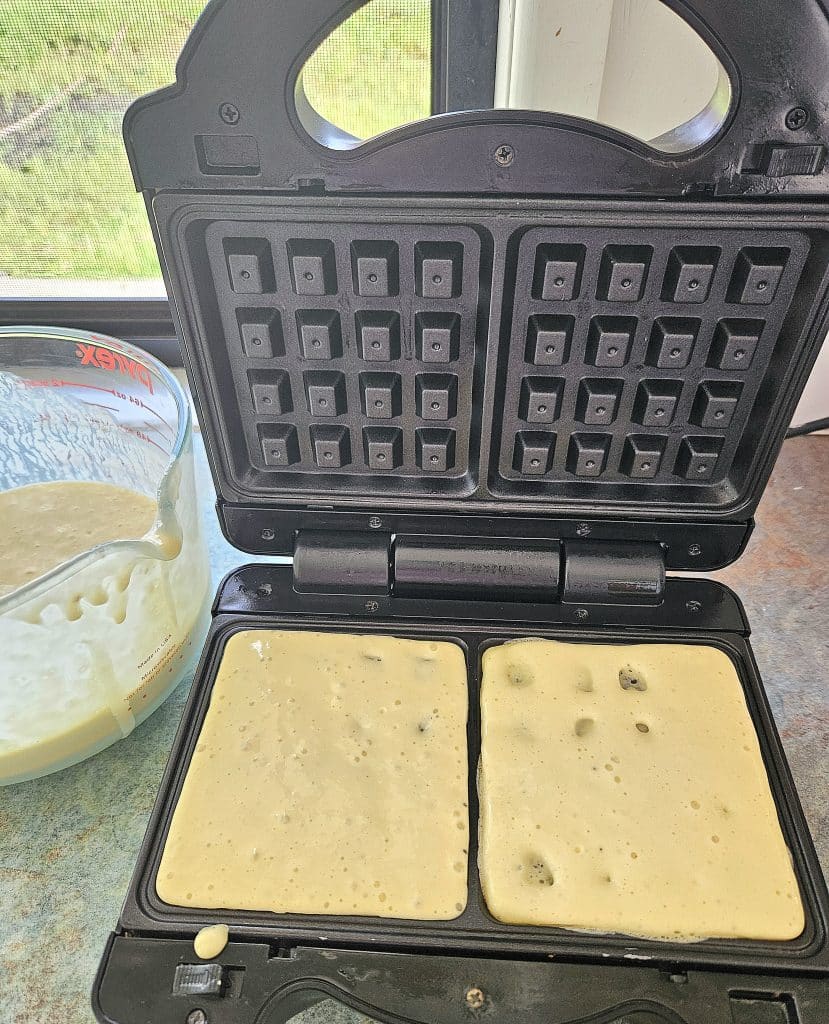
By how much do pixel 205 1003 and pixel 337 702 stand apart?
31 cm

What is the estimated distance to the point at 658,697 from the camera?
86 cm

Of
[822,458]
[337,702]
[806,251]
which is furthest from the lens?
[822,458]

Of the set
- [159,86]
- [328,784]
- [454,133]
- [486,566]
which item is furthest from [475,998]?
[159,86]

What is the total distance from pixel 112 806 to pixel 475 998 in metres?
0.47

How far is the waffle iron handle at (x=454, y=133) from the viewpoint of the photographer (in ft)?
2.05

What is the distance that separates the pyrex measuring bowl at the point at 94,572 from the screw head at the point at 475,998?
1.58 ft

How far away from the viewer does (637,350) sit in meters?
0.83

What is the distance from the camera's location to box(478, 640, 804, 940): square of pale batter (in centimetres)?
70

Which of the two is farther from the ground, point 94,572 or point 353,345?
point 353,345

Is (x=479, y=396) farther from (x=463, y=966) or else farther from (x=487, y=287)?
(x=463, y=966)

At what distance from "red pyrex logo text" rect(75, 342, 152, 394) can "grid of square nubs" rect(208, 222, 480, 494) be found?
0.17 metres

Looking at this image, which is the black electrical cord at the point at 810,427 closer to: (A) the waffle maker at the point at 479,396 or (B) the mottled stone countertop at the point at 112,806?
(B) the mottled stone countertop at the point at 112,806

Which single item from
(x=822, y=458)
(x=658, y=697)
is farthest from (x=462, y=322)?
(x=822, y=458)

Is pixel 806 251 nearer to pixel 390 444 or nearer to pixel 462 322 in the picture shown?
pixel 462 322
